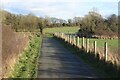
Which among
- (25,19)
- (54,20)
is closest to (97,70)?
(25,19)

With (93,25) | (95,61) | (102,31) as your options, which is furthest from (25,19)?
(95,61)

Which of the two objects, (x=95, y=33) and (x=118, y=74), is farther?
(x=95, y=33)

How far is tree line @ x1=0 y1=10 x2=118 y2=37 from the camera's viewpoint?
74706mm

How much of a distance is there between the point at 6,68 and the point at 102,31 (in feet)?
212

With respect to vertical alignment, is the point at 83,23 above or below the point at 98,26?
above

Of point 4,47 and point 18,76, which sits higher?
point 4,47

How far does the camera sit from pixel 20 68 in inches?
718

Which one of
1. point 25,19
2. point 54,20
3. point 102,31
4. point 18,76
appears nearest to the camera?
point 18,76

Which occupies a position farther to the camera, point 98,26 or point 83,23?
point 83,23

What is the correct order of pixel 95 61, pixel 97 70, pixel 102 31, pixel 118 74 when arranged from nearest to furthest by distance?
1. pixel 118 74
2. pixel 97 70
3. pixel 95 61
4. pixel 102 31

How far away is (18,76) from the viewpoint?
49.8 ft

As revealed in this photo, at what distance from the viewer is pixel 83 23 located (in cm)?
9594

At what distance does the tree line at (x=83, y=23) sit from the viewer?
74.7m

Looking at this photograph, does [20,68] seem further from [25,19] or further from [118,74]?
[25,19]
